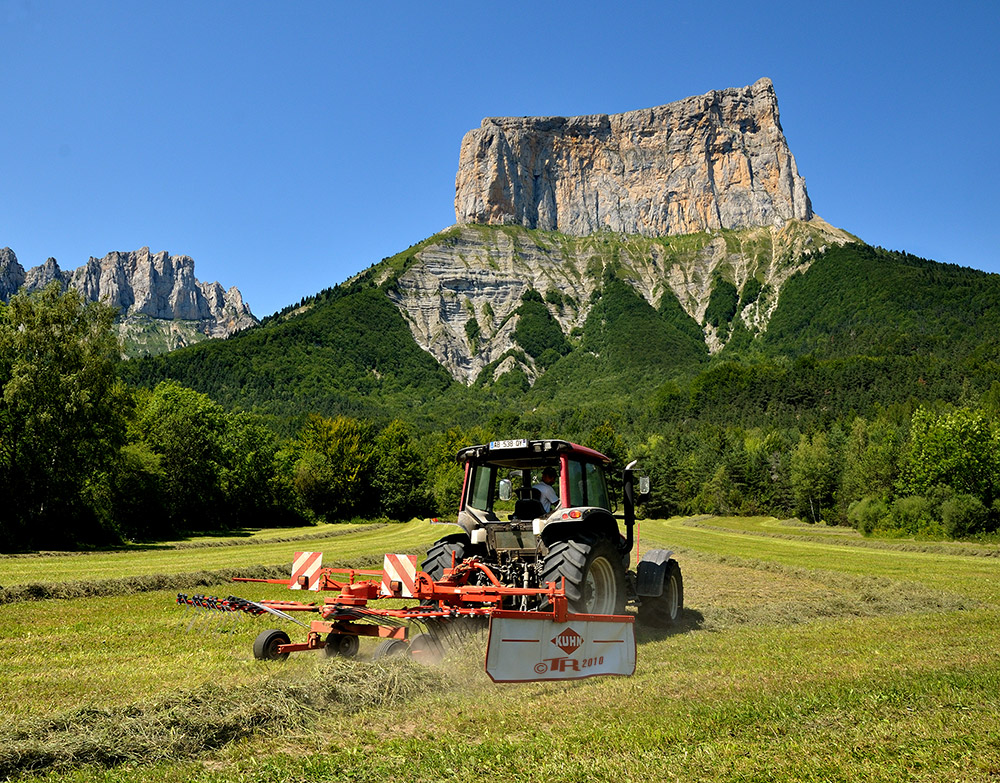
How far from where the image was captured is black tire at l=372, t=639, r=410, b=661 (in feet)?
26.3

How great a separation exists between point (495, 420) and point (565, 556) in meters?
126

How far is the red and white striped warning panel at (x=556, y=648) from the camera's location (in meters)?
6.80

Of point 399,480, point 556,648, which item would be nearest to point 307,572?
point 556,648

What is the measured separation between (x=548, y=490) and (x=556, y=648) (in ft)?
10.5

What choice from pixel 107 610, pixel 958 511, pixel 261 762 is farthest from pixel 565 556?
pixel 958 511

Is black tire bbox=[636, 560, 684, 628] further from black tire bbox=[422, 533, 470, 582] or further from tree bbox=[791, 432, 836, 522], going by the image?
tree bbox=[791, 432, 836, 522]

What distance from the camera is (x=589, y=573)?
29.6ft

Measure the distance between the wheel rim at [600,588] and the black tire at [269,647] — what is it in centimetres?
371

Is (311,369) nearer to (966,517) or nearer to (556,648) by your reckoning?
(966,517)

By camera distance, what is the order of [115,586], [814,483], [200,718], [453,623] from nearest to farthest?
[200,718] → [453,623] → [115,586] → [814,483]

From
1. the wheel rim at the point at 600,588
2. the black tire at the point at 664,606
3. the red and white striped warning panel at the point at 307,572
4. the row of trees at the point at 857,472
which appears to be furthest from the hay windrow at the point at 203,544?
the row of trees at the point at 857,472

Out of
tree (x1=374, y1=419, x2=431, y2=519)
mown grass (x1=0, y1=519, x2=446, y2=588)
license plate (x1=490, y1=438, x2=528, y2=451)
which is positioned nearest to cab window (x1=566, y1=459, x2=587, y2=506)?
license plate (x1=490, y1=438, x2=528, y2=451)

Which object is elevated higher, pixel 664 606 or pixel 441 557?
pixel 441 557

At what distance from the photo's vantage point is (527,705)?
6.46 metres
